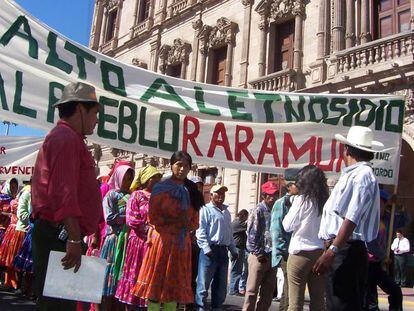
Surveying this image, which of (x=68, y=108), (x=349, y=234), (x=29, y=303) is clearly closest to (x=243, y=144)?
(x=349, y=234)

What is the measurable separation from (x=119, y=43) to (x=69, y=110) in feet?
80.0

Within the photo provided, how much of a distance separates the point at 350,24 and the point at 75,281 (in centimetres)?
1360

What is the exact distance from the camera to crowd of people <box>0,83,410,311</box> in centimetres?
247

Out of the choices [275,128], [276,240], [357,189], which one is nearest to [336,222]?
[357,189]

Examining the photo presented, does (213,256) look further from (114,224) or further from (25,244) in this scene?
(25,244)

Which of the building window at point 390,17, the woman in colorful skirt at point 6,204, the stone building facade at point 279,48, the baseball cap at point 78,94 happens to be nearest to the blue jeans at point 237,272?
the woman in colorful skirt at point 6,204

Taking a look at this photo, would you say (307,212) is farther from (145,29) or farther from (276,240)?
(145,29)

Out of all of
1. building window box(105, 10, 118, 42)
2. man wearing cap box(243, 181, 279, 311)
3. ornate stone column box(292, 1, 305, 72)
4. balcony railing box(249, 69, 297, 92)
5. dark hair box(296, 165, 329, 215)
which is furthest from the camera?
building window box(105, 10, 118, 42)

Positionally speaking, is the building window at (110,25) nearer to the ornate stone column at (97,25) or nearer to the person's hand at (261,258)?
the ornate stone column at (97,25)

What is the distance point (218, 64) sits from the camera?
19.4 metres

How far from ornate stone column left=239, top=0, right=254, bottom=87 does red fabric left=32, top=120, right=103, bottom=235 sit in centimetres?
1503

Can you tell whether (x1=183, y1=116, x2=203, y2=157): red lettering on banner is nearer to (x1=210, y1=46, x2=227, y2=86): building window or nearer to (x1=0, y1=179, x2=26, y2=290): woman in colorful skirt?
(x1=0, y1=179, x2=26, y2=290): woman in colorful skirt

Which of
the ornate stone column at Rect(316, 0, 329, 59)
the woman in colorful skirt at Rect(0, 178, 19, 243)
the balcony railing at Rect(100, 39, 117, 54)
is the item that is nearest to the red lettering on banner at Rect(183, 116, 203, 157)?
the woman in colorful skirt at Rect(0, 178, 19, 243)

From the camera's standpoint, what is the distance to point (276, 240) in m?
5.49
